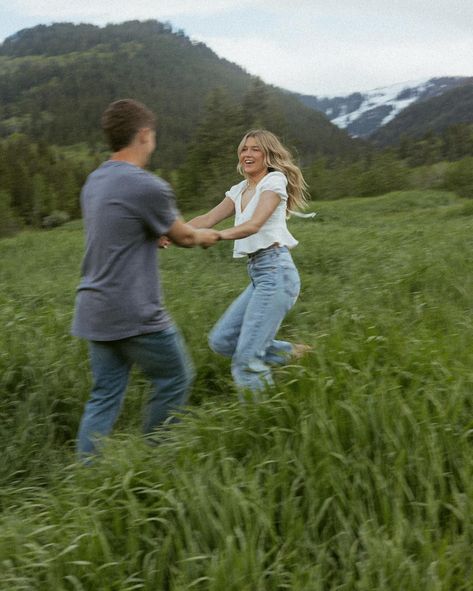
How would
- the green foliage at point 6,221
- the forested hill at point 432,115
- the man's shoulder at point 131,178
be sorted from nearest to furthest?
1. the man's shoulder at point 131,178
2. the green foliage at point 6,221
3. the forested hill at point 432,115

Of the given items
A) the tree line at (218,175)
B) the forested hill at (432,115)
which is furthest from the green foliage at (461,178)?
the forested hill at (432,115)

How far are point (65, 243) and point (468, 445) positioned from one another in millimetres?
17230

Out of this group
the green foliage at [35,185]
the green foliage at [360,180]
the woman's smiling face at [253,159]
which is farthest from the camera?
the green foliage at [35,185]

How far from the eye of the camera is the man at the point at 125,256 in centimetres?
350

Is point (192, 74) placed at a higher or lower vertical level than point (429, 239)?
higher

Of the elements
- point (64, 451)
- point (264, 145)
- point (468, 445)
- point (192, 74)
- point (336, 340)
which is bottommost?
point (64, 451)

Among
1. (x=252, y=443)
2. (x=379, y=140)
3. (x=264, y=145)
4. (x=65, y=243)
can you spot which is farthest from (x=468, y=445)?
(x=379, y=140)

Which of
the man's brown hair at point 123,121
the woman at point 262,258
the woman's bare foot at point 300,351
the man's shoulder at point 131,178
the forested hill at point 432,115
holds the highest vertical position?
the forested hill at point 432,115

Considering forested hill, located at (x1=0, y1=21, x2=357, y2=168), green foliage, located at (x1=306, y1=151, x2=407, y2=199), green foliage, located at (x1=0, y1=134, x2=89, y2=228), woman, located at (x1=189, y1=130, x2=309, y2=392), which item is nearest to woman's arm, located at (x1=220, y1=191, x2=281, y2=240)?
woman, located at (x1=189, y1=130, x2=309, y2=392)

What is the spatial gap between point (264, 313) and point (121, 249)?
1207mm

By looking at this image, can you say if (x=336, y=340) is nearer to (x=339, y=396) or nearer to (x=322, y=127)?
(x=339, y=396)

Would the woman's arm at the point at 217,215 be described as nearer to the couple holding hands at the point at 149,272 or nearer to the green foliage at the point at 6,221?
the couple holding hands at the point at 149,272

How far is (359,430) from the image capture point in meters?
3.29

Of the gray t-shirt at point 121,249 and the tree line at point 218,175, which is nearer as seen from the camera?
the gray t-shirt at point 121,249
